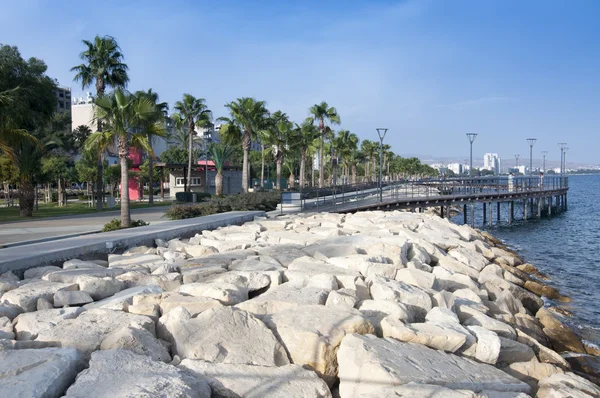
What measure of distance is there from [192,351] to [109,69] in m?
24.1

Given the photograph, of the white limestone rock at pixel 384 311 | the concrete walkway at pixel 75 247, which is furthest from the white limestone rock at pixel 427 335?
the concrete walkway at pixel 75 247

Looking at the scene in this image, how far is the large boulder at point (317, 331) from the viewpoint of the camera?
484 cm

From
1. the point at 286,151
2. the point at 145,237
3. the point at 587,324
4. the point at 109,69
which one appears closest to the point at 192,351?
the point at 145,237

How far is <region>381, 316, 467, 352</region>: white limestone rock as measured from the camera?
5266 mm

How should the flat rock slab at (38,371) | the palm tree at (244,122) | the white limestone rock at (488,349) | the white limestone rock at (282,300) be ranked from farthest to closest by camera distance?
1. the palm tree at (244,122)
2. the white limestone rock at (282,300)
3. the white limestone rock at (488,349)
4. the flat rock slab at (38,371)

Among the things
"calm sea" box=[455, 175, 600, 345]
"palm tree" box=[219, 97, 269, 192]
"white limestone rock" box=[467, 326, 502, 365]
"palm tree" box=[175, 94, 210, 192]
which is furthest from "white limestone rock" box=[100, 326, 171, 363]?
"palm tree" box=[175, 94, 210, 192]

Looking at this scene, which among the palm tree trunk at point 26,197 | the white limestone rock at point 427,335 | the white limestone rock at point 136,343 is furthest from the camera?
the palm tree trunk at point 26,197

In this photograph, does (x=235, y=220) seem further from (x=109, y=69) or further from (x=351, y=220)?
(x=109, y=69)

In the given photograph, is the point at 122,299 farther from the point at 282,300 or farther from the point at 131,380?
the point at 131,380

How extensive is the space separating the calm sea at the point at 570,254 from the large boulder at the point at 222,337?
291 inches

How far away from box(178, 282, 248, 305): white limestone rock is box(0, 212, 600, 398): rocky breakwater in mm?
22

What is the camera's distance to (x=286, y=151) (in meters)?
40.2

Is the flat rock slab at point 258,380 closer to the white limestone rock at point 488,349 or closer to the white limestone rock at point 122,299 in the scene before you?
the white limestone rock at point 122,299

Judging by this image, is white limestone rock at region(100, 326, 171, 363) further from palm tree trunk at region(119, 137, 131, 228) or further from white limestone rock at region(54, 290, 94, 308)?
palm tree trunk at region(119, 137, 131, 228)
